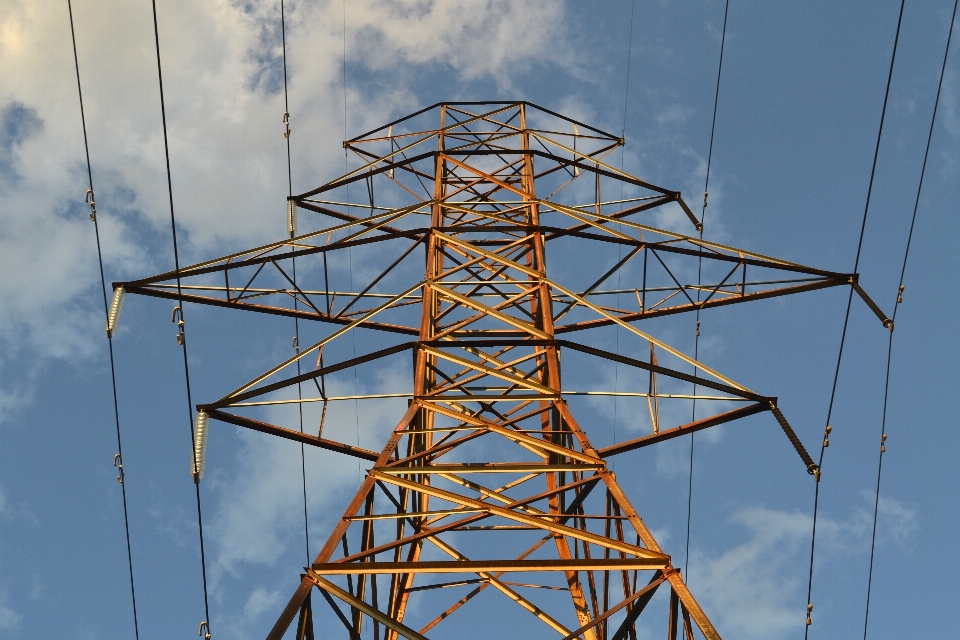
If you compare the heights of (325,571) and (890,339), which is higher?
(890,339)

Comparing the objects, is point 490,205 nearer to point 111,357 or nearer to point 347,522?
point 111,357

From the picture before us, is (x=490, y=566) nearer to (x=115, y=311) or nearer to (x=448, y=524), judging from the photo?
(x=448, y=524)

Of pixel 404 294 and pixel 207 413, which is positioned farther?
pixel 404 294

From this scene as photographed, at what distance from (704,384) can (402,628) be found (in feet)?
16.6

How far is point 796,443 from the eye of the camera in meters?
10.8

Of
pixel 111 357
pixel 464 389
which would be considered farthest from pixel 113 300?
pixel 464 389

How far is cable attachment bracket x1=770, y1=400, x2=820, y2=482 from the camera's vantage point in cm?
1059

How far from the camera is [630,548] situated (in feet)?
27.8

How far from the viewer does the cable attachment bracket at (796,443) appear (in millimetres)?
10586

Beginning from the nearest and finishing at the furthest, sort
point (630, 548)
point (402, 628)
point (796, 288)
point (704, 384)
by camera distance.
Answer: point (402, 628)
point (630, 548)
point (704, 384)
point (796, 288)

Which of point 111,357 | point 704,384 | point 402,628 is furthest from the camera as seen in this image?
point 111,357

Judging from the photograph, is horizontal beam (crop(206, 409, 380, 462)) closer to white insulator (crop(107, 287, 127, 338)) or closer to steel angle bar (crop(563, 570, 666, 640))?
white insulator (crop(107, 287, 127, 338))

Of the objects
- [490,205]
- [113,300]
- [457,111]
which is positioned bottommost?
[113,300]

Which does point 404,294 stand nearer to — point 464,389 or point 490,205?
point 464,389
